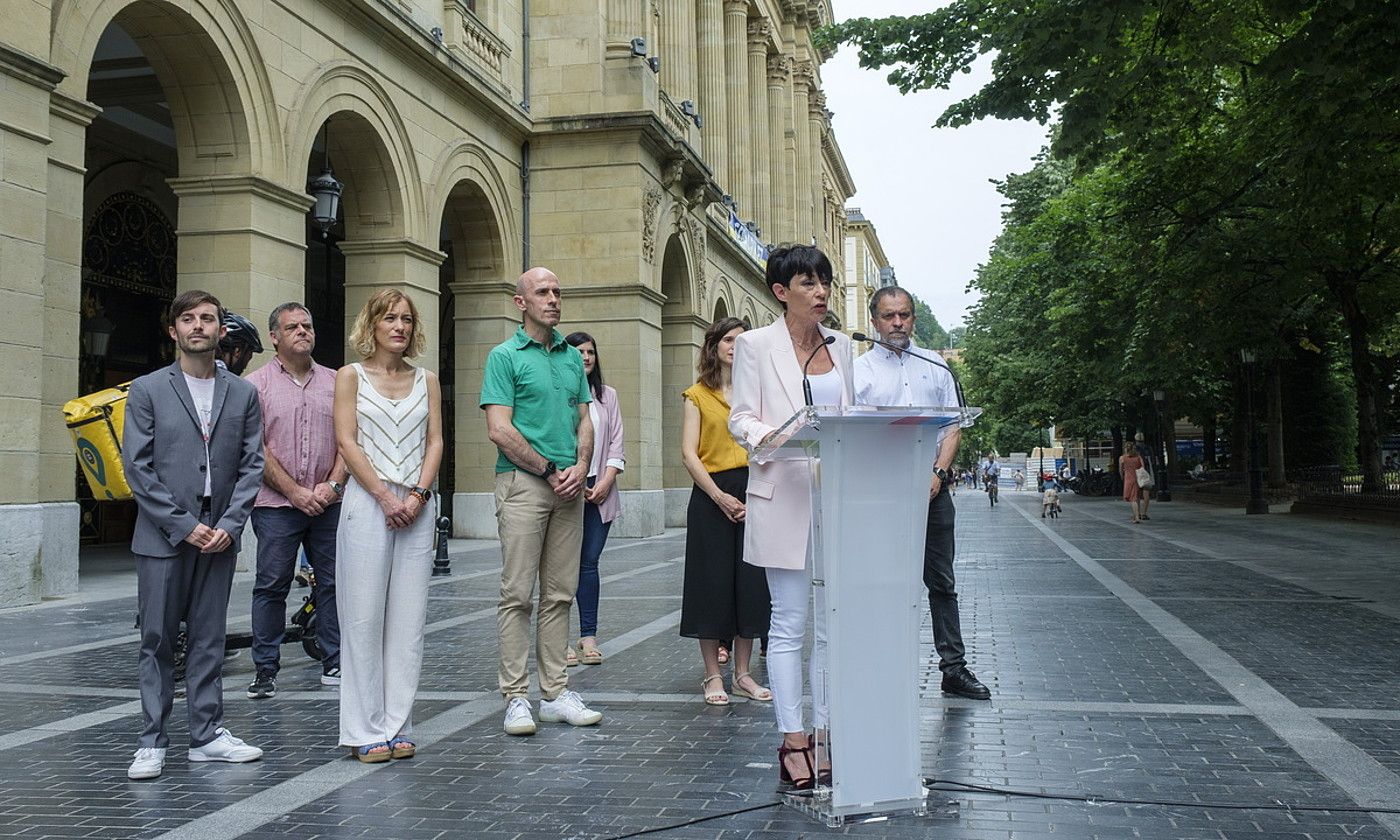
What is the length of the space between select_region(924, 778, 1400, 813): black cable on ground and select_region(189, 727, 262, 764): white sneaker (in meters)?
2.84

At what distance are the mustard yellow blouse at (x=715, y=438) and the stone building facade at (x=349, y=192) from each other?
6985 millimetres

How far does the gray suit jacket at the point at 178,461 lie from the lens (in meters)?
4.94

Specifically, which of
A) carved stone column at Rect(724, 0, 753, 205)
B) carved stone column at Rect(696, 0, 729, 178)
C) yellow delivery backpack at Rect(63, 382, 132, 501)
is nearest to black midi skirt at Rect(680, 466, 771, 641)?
yellow delivery backpack at Rect(63, 382, 132, 501)

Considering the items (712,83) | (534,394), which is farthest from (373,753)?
(712,83)

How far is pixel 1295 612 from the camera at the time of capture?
999 cm

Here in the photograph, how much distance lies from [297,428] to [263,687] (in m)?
1.44

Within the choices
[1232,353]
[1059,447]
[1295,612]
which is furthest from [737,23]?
[1059,447]

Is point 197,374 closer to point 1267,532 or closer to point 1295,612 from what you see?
point 1295,612

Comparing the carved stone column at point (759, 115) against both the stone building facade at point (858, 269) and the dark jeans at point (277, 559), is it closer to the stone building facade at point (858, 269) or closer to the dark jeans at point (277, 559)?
the dark jeans at point (277, 559)

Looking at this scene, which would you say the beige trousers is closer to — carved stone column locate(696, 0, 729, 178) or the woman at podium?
the woman at podium

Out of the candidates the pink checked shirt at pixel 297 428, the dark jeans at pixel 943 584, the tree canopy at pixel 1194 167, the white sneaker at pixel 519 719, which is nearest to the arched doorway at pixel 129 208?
the tree canopy at pixel 1194 167

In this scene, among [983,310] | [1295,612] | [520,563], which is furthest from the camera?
[983,310]

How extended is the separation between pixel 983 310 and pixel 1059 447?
8473 cm

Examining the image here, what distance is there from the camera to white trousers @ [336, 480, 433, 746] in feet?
17.0
